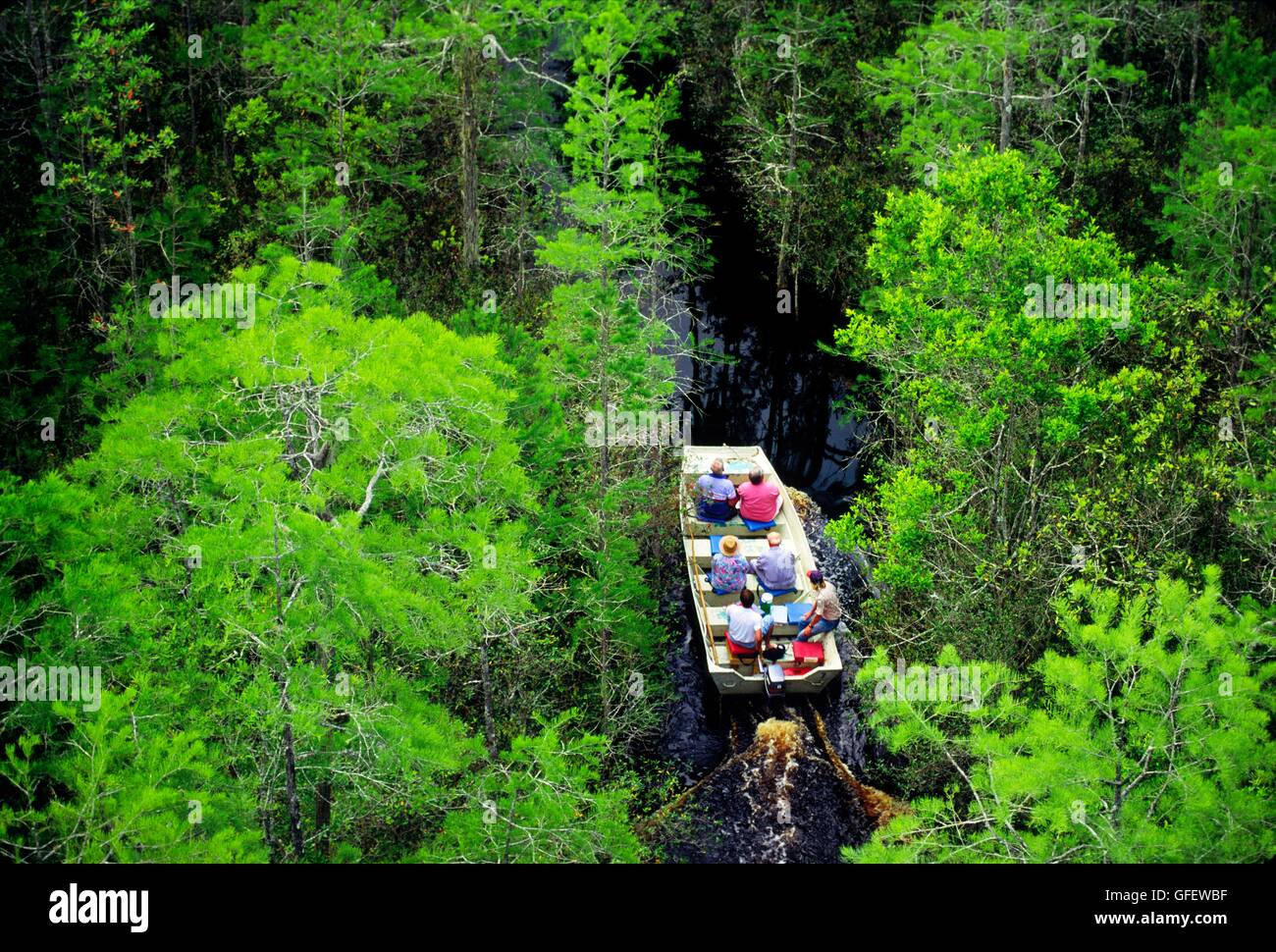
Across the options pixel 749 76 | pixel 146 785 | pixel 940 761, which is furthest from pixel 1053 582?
pixel 749 76

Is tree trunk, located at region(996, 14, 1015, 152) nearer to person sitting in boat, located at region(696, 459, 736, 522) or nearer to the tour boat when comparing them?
the tour boat

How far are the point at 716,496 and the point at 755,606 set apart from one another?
2.64 meters

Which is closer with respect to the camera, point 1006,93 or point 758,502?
point 758,502

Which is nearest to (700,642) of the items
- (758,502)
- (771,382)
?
(758,502)

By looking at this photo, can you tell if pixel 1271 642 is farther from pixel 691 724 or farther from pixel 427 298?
pixel 427 298

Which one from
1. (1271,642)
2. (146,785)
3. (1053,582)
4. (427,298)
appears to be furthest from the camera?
(427,298)

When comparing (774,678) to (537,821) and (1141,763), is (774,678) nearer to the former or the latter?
(537,821)

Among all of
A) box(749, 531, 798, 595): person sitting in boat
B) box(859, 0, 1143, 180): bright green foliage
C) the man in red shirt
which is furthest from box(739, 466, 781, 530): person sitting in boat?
box(859, 0, 1143, 180): bright green foliage

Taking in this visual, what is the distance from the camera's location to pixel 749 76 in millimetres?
35875

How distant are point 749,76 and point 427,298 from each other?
13.9 meters

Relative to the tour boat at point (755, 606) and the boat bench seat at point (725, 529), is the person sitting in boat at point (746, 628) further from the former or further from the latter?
the boat bench seat at point (725, 529)

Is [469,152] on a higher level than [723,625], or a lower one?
higher

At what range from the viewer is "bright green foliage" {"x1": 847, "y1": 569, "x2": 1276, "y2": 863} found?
1209cm

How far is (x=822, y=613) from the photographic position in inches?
806
